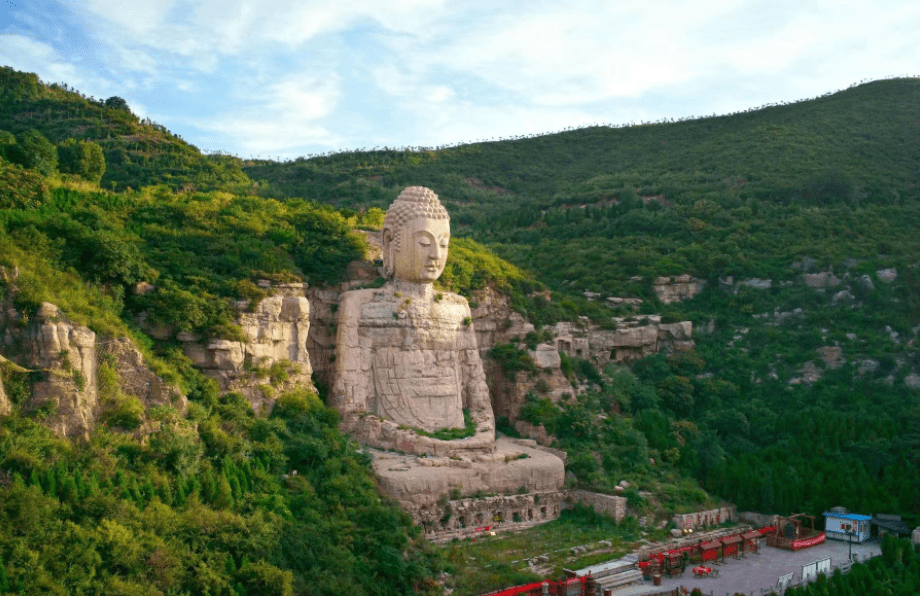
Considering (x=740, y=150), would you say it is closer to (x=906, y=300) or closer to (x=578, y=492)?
(x=906, y=300)

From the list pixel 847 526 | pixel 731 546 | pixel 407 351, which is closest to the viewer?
pixel 731 546

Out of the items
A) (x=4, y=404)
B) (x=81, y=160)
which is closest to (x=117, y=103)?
(x=81, y=160)

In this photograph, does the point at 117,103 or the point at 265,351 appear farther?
the point at 117,103

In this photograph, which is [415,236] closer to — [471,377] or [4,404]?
[471,377]

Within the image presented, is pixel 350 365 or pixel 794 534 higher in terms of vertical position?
pixel 350 365

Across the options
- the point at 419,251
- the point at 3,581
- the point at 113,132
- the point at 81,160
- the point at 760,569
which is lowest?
the point at 760,569

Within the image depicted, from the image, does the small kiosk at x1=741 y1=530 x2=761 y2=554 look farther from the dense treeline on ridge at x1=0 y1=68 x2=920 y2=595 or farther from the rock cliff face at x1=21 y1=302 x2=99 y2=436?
the rock cliff face at x1=21 y1=302 x2=99 y2=436

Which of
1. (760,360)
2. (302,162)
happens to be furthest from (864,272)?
(302,162)

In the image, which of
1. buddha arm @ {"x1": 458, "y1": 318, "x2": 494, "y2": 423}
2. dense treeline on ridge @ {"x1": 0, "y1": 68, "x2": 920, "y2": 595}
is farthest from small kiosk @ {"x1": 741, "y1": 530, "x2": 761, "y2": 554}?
buddha arm @ {"x1": 458, "y1": 318, "x2": 494, "y2": 423}

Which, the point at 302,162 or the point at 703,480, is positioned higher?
the point at 302,162
